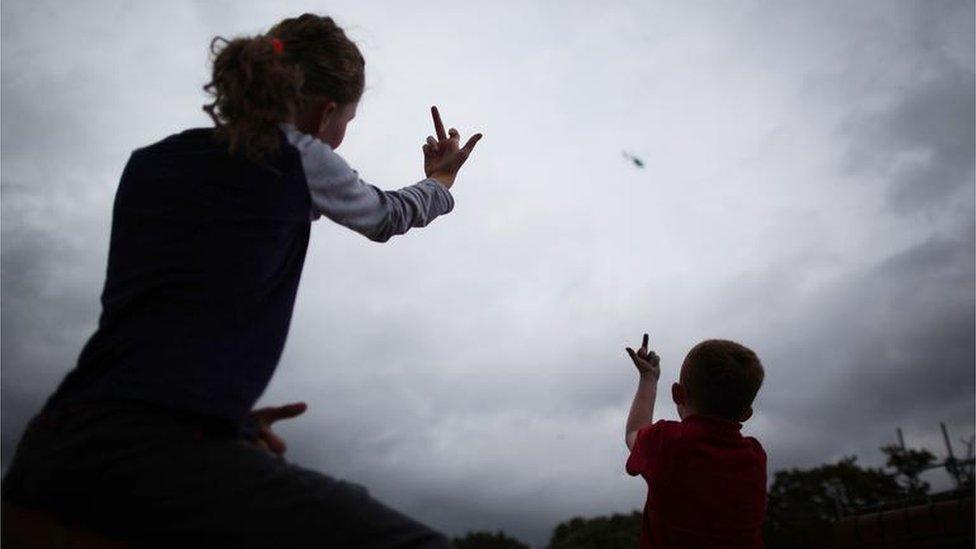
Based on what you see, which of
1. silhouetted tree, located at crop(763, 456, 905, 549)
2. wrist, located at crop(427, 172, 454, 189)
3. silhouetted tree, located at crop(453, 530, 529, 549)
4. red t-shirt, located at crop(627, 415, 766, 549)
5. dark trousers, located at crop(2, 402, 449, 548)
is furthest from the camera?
silhouetted tree, located at crop(453, 530, 529, 549)

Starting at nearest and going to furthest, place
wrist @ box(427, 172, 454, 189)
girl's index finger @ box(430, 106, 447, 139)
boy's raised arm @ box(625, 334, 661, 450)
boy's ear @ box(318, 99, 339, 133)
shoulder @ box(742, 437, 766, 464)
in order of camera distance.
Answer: boy's ear @ box(318, 99, 339, 133) → wrist @ box(427, 172, 454, 189) → girl's index finger @ box(430, 106, 447, 139) → shoulder @ box(742, 437, 766, 464) → boy's raised arm @ box(625, 334, 661, 450)

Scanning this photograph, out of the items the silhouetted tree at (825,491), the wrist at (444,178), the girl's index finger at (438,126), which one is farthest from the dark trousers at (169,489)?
the silhouetted tree at (825,491)

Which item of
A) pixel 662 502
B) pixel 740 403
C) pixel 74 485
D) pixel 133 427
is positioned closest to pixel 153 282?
pixel 133 427

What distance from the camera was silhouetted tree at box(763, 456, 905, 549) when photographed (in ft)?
148

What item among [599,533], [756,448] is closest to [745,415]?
[756,448]

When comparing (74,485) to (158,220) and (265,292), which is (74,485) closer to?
(265,292)

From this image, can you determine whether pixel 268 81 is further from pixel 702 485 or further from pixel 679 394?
pixel 679 394

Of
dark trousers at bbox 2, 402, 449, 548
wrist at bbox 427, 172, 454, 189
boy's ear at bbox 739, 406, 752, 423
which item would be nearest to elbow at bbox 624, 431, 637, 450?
boy's ear at bbox 739, 406, 752, 423

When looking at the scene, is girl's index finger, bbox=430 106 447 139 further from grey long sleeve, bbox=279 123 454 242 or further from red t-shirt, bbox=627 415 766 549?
red t-shirt, bbox=627 415 766 549

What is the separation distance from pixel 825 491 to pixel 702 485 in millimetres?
55735

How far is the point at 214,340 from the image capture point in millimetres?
1577

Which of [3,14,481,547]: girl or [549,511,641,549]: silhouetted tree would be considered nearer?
[3,14,481,547]: girl

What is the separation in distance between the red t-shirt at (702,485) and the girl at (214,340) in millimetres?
2564

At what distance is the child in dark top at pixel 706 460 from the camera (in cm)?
362
